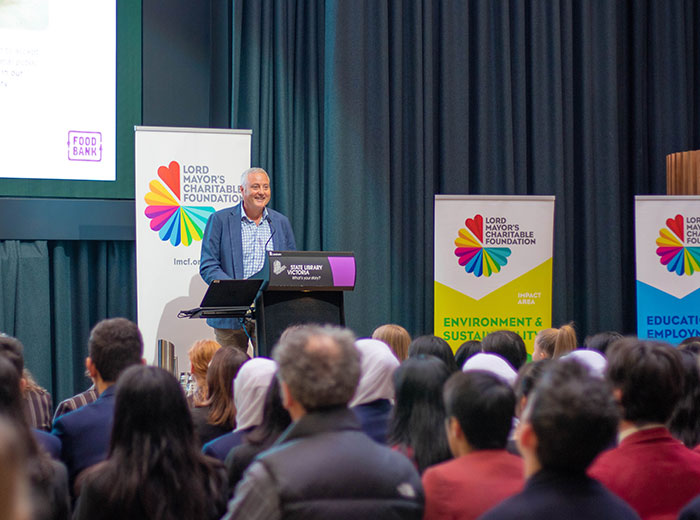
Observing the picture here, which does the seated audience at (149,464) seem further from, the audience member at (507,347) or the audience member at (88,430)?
the audience member at (507,347)

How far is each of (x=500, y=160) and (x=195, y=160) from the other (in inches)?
111

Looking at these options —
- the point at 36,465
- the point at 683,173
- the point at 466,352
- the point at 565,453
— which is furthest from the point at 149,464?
the point at 683,173

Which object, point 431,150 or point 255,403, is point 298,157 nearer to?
point 431,150

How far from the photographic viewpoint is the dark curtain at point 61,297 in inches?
245

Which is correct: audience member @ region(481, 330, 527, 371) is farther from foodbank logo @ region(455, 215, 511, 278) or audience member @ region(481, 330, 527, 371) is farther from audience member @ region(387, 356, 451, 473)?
foodbank logo @ region(455, 215, 511, 278)

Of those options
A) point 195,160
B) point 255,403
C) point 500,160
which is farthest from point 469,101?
point 255,403

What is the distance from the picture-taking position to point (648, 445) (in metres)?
2.11

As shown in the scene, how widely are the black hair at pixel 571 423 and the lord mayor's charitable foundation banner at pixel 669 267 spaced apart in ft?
17.5

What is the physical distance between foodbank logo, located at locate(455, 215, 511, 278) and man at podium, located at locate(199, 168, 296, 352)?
1717mm

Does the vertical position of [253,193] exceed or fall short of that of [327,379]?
it exceeds it

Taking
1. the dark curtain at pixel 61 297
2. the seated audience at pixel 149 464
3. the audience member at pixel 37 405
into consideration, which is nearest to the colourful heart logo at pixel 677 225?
the dark curtain at pixel 61 297

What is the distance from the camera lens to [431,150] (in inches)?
288

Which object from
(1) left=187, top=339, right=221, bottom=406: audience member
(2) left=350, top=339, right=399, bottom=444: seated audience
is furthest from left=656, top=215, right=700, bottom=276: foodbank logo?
(2) left=350, top=339, right=399, bottom=444: seated audience

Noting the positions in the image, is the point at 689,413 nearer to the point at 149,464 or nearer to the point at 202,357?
the point at 149,464
